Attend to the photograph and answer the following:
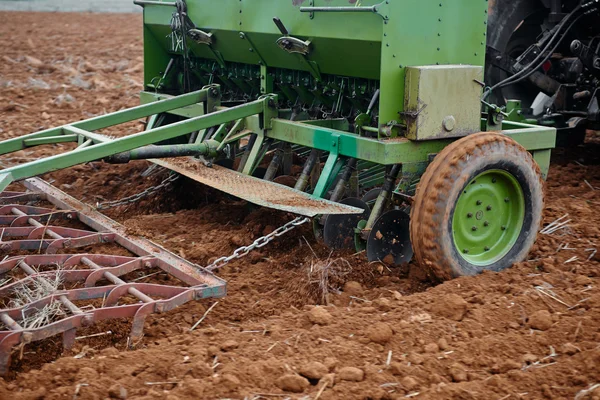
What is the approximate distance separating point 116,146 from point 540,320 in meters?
2.44

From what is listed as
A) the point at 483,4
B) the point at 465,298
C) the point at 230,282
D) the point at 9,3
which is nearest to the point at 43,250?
the point at 230,282

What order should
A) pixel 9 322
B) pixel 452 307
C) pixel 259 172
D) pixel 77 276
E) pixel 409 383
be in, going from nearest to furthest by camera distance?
1. pixel 409 383
2. pixel 9 322
3. pixel 452 307
4. pixel 77 276
5. pixel 259 172

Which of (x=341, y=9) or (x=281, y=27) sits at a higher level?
(x=341, y=9)

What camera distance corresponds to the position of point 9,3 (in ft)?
74.0

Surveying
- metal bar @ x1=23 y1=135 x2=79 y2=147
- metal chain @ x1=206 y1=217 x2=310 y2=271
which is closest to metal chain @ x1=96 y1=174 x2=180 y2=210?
metal bar @ x1=23 y1=135 x2=79 y2=147

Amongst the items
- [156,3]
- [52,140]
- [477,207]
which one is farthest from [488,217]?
[156,3]

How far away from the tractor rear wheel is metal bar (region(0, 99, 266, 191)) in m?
1.47

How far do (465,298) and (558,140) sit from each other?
368cm

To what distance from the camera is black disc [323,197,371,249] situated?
203 inches

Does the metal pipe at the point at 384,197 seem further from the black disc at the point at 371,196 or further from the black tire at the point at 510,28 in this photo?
the black tire at the point at 510,28

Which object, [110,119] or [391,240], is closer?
[391,240]

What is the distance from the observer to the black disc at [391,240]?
4969 mm

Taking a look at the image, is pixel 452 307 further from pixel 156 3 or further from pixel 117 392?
pixel 156 3

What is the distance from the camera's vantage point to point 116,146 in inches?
191
